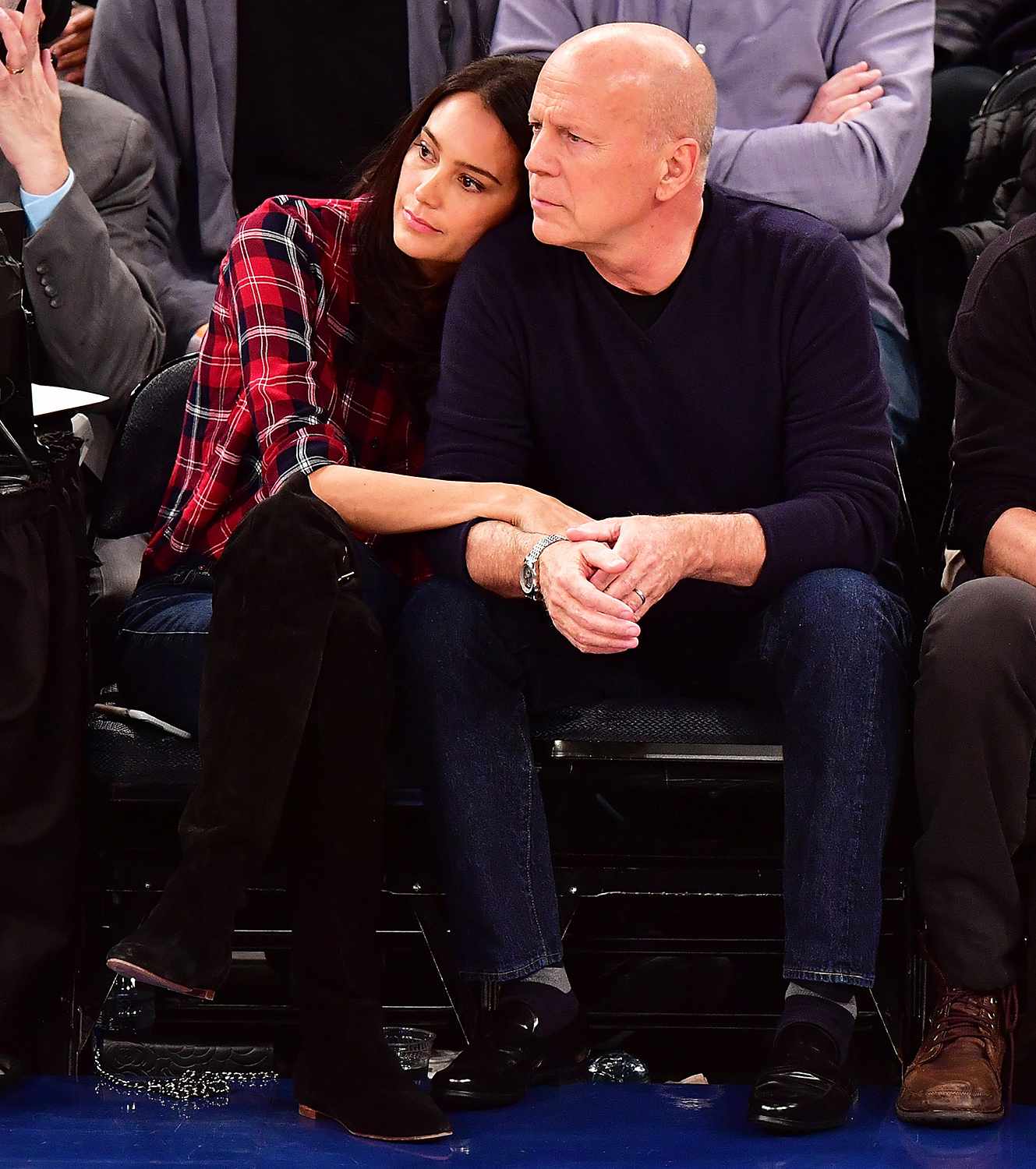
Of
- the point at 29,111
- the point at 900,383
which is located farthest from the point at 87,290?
the point at 900,383

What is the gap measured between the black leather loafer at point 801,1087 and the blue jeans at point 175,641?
69cm

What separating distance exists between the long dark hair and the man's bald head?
123 millimetres

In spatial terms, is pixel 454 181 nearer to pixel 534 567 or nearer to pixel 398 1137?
pixel 534 567

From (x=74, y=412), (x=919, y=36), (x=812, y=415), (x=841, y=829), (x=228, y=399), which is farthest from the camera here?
(x=919, y=36)

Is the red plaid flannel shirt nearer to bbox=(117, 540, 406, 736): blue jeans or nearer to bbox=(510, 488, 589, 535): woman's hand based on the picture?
bbox=(117, 540, 406, 736): blue jeans

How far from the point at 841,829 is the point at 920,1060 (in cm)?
27

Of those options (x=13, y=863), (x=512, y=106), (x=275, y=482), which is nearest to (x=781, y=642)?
(x=275, y=482)

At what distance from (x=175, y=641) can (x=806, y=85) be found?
5.08 ft

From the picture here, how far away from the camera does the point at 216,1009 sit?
213 centimetres

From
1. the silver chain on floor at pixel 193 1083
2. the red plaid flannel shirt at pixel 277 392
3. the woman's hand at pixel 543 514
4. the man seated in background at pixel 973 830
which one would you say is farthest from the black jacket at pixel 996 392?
the silver chain on floor at pixel 193 1083

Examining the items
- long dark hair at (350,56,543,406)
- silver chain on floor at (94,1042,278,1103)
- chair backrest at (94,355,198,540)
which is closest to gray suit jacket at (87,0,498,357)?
chair backrest at (94,355,198,540)

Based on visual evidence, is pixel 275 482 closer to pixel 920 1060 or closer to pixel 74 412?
pixel 74 412

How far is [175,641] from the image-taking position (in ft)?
6.68

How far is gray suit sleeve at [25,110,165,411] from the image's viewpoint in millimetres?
2484
